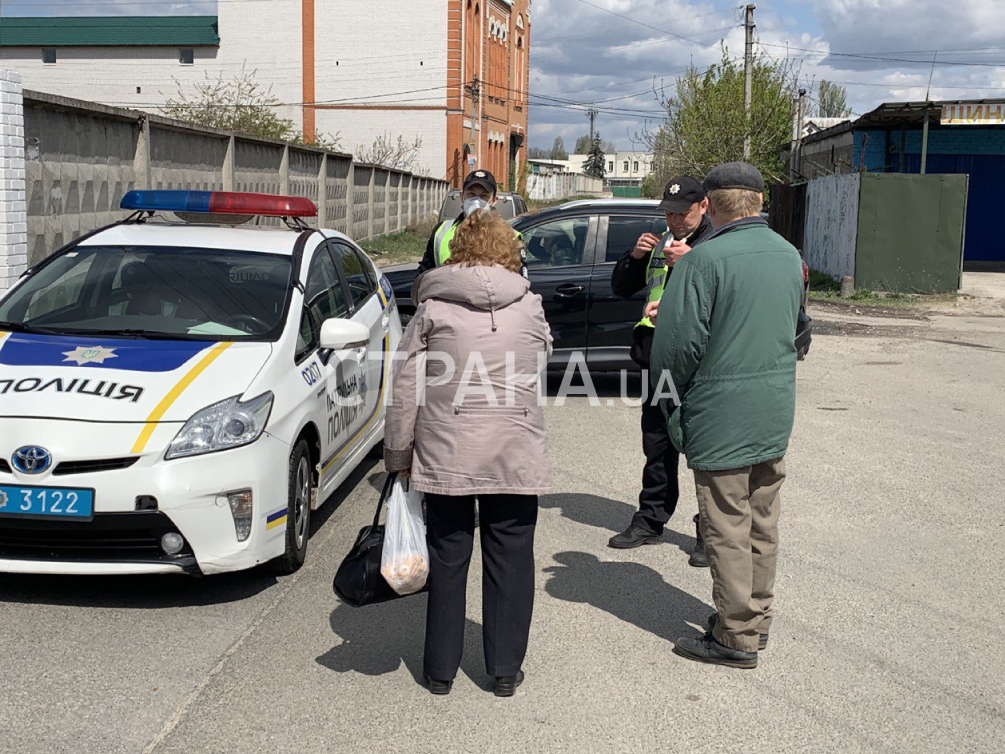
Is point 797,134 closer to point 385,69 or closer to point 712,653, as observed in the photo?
point 385,69

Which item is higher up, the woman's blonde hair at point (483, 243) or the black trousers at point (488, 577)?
the woman's blonde hair at point (483, 243)

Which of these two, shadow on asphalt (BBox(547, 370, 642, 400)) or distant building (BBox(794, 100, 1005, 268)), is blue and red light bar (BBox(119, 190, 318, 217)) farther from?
distant building (BBox(794, 100, 1005, 268))

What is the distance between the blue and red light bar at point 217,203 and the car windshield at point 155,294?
0.42 m

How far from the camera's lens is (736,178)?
4465 millimetres

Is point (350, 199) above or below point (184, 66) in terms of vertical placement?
below

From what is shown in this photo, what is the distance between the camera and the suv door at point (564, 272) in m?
10.3

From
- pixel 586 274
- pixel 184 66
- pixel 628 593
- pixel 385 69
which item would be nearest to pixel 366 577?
pixel 628 593

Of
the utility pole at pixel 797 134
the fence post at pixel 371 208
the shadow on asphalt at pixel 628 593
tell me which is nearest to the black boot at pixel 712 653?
the shadow on asphalt at pixel 628 593

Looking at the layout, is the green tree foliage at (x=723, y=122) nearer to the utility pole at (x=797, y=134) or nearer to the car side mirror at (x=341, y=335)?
the utility pole at (x=797, y=134)

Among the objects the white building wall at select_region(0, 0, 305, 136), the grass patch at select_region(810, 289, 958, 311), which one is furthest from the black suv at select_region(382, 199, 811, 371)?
the white building wall at select_region(0, 0, 305, 136)

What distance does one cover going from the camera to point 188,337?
5.63 m

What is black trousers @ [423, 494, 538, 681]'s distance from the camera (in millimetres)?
4113

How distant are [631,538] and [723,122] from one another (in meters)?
32.5

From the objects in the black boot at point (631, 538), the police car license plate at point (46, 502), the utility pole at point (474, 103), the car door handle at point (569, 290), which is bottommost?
the black boot at point (631, 538)
